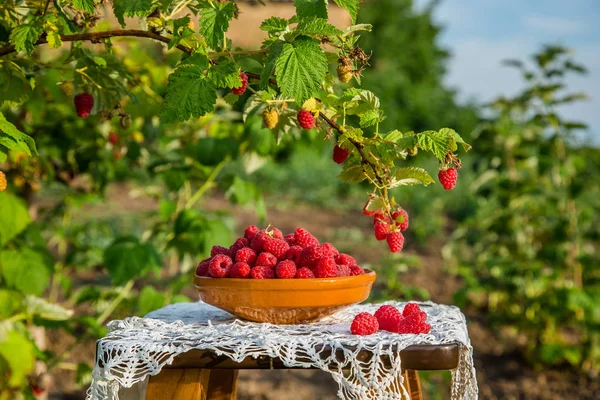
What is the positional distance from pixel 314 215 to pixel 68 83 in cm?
699

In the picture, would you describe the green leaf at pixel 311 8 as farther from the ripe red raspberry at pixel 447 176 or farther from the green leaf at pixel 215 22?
the ripe red raspberry at pixel 447 176

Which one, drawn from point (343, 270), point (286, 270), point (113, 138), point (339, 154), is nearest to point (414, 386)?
point (343, 270)

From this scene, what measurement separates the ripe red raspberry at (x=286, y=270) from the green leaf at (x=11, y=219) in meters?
1.30

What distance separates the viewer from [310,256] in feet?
5.40

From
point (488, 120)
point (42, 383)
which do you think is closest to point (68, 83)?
point (42, 383)

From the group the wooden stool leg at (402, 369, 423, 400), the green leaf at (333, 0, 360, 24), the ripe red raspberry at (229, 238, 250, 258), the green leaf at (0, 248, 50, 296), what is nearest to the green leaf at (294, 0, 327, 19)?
the green leaf at (333, 0, 360, 24)

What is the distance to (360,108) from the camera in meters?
1.62

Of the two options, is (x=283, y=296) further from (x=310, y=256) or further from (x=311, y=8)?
(x=311, y=8)

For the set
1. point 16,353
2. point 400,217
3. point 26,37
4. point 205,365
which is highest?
point 26,37

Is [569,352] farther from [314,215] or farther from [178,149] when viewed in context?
[314,215]

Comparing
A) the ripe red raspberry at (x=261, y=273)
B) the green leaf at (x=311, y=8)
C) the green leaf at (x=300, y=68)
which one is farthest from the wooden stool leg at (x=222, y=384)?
the green leaf at (x=311, y=8)

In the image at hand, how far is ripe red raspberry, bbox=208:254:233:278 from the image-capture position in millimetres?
1661

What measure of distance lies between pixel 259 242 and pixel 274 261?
0.06 meters

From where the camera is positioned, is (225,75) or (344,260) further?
(344,260)
